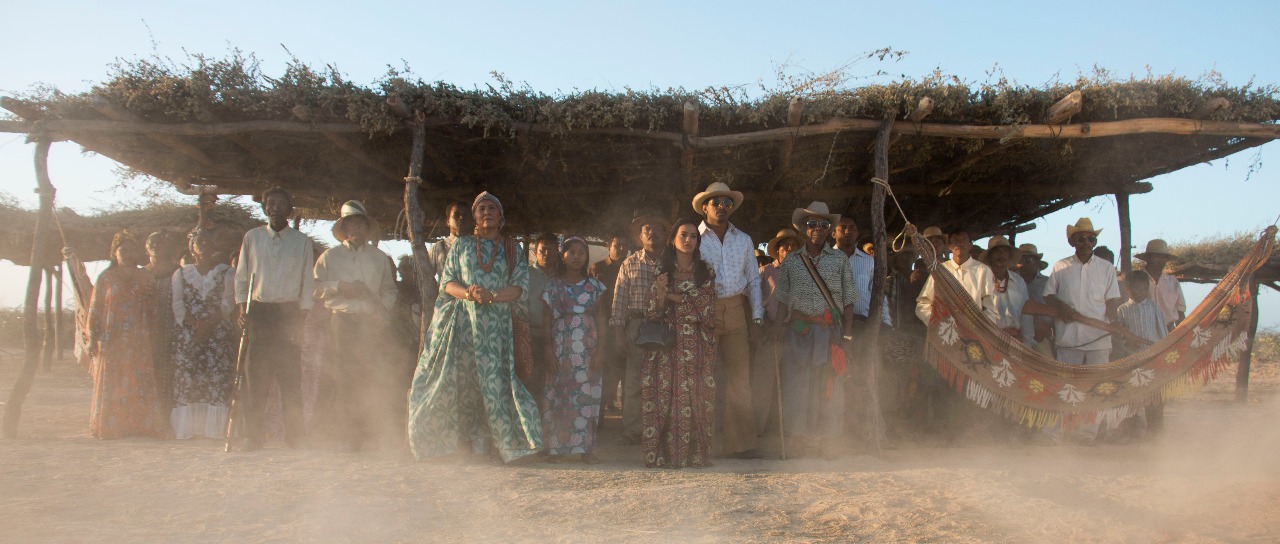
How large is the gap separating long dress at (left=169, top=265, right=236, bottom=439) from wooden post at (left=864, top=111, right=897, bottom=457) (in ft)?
16.3

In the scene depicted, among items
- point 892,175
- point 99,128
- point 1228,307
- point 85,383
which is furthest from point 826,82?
point 85,383

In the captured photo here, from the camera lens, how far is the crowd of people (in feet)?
17.0

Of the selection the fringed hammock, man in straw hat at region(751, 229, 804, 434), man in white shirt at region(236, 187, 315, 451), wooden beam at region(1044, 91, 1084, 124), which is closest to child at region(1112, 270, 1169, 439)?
the fringed hammock

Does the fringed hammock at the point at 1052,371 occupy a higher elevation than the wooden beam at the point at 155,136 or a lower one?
lower

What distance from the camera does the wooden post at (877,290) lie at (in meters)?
5.75

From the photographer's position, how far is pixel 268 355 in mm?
5539

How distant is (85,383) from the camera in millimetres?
11180

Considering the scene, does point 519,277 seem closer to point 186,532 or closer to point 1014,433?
point 186,532

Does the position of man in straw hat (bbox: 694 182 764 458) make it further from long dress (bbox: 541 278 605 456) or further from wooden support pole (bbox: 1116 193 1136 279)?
wooden support pole (bbox: 1116 193 1136 279)

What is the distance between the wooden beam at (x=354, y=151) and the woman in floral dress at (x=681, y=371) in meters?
2.89

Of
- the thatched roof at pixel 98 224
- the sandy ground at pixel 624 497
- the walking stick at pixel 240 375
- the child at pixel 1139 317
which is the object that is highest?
the thatched roof at pixel 98 224

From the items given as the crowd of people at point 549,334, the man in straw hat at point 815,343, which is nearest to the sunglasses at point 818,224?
the crowd of people at point 549,334

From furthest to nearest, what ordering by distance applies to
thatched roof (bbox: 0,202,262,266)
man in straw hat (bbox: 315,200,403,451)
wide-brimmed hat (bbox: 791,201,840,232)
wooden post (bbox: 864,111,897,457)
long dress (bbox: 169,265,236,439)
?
thatched roof (bbox: 0,202,262,266) < long dress (bbox: 169,265,236,439) < wide-brimmed hat (bbox: 791,201,840,232) < wooden post (bbox: 864,111,897,457) < man in straw hat (bbox: 315,200,403,451)

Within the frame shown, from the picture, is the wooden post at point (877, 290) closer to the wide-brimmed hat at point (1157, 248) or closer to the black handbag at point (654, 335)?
the black handbag at point (654, 335)
